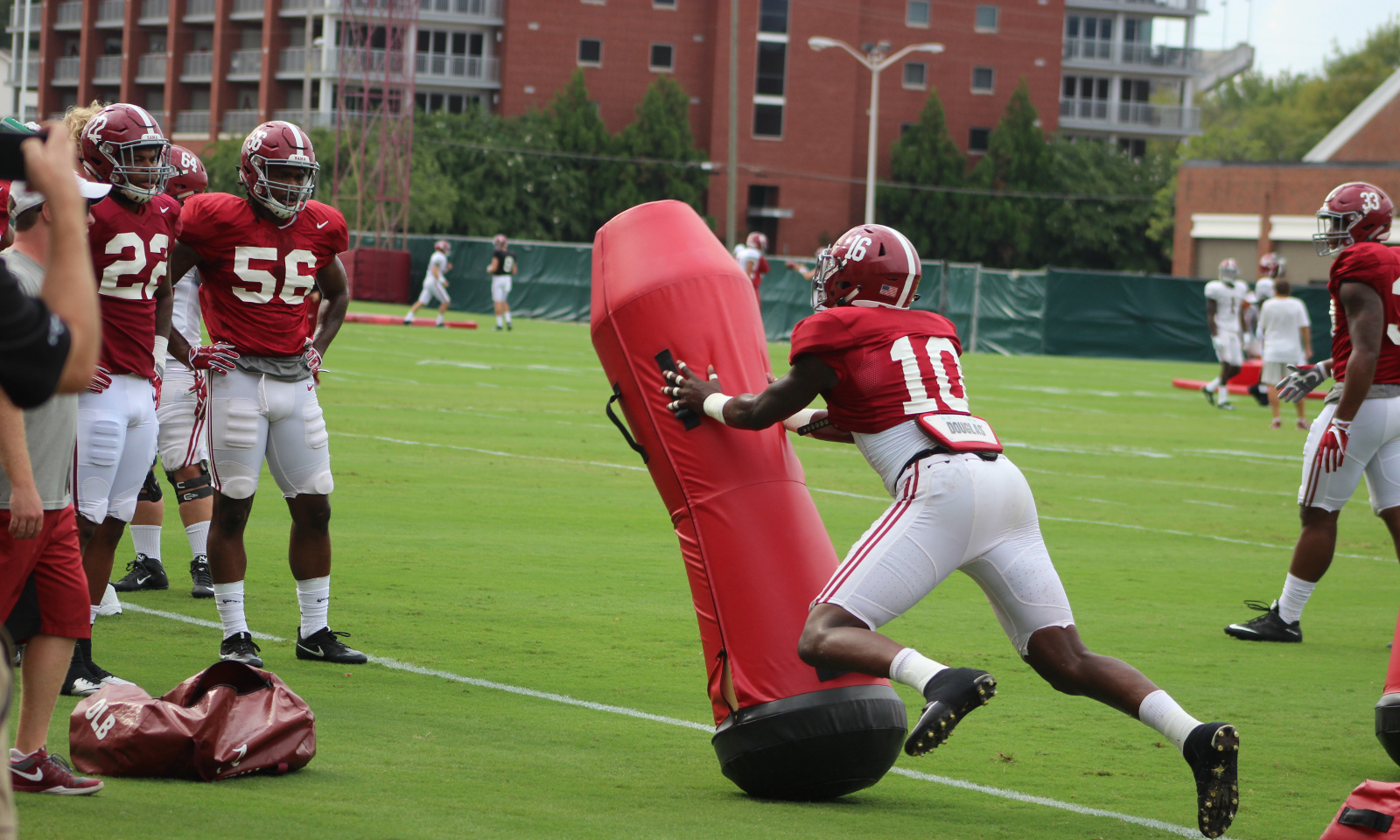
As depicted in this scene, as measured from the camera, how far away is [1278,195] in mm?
49344

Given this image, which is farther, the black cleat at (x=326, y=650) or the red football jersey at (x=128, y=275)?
the black cleat at (x=326, y=650)

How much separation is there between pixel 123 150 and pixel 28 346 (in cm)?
335

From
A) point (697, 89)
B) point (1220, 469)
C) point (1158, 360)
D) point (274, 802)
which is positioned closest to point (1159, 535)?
point (1220, 469)

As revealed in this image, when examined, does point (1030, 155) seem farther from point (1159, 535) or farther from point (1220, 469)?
point (1159, 535)

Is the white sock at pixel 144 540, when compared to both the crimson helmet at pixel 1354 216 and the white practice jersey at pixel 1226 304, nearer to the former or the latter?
the crimson helmet at pixel 1354 216

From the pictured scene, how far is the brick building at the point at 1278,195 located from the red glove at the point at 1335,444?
4124 cm

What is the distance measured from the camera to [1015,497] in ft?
16.4

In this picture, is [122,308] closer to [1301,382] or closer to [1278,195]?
[1301,382]

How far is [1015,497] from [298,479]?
3234 mm

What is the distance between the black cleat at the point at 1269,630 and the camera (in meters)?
8.05

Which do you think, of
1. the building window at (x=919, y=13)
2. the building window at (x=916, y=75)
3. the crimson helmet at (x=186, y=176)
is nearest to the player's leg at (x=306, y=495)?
the crimson helmet at (x=186, y=176)

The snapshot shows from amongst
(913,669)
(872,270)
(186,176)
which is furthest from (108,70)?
(913,669)

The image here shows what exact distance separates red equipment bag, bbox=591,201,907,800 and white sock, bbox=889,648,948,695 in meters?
0.45

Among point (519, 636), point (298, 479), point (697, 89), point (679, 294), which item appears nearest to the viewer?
point (679, 294)
